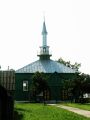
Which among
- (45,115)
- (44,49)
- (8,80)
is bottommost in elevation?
(45,115)

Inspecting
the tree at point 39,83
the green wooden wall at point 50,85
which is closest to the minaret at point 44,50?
the green wooden wall at point 50,85

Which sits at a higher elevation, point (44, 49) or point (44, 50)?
point (44, 49)

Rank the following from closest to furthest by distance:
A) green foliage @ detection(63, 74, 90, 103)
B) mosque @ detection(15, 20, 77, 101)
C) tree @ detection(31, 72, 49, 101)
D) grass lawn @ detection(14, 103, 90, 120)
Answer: grass lawn @ detection(14, 103, 90, 120), green foliage @ detection(63, 74, 90, 103), tree @ detection(31, 72, 49, 101), mosque @ detection(15, 20, 77, 101)

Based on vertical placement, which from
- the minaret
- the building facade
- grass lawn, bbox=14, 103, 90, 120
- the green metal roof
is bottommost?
grass lawn, bbox=14, 103, 90, 120

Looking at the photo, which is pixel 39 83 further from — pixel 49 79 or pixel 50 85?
pixel 50 85

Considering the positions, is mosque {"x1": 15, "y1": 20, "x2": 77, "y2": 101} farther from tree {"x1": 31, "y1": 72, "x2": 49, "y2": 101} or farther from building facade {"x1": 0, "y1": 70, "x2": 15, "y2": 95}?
building facade {"x1": 0, "y1": 70, "x2": 15, "y2": 95}

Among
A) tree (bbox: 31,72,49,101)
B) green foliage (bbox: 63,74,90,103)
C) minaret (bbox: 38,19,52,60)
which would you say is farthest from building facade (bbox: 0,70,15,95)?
minaret (bbox: 38,19,52,60)

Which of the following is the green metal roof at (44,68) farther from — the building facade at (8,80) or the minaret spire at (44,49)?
the building facade at (8,80)

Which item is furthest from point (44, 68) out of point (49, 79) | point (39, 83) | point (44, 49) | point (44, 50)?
point (39, 83)

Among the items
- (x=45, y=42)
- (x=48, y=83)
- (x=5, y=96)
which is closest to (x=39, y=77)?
(x=48, y=83)

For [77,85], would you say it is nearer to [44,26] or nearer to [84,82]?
[84,82]

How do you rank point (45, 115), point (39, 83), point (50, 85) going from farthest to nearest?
point (50, 85) → point (39, 83) → point (45, 115)

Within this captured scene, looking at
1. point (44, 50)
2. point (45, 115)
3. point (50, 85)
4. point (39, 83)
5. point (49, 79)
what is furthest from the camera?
point (44, 50)

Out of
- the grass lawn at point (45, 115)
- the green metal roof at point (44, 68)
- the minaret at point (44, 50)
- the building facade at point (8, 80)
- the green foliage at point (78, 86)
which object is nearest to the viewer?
the grass lawn at point (45, 115)
